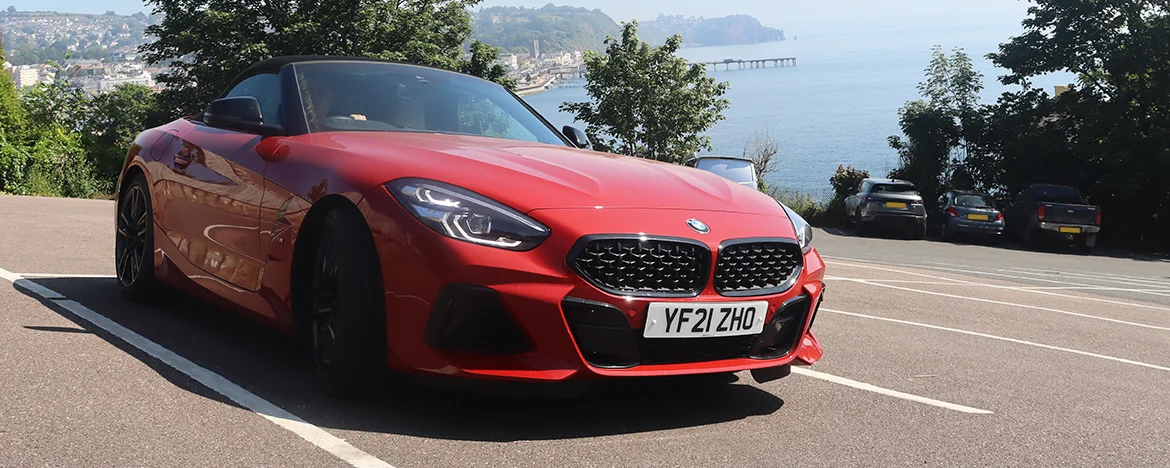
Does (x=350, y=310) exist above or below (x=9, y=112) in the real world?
below

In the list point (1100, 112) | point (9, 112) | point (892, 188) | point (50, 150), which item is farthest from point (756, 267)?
point (1100, 112)

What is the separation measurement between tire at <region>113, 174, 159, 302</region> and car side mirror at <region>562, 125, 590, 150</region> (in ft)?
7.52

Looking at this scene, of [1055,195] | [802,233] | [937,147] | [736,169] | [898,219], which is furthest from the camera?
[937,147]

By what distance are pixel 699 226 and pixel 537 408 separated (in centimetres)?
97

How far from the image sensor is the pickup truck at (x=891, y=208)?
32.0 metres

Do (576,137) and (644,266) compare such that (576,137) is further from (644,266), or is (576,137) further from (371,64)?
(644,266)

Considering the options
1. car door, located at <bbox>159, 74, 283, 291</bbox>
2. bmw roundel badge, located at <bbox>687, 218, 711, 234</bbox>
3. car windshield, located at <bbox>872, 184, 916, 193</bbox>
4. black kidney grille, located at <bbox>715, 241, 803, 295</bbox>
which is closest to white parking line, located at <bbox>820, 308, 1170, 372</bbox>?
black kidney grille, located at <bbox>715, 241, 803, 295</bbox>

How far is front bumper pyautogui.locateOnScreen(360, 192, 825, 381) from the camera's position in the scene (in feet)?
12.6

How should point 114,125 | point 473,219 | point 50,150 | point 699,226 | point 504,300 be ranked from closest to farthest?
1. point 504,300
2. point 473,219
3. point 699,226
4. point 50,150
5. point 114,125

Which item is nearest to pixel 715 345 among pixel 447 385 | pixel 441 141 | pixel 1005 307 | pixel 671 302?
pixel 671 302

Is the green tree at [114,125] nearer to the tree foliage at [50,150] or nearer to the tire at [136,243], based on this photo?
the tree foliage at [50,150]

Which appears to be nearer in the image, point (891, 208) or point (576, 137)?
point (576, 137)

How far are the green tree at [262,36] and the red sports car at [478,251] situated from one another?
43.1 metres

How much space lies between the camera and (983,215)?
32062 mm
